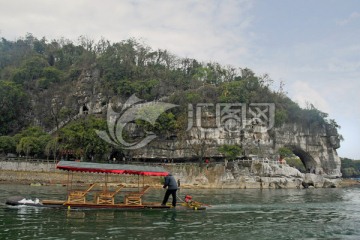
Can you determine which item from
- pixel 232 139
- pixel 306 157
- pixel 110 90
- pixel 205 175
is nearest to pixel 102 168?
pixel 205 175

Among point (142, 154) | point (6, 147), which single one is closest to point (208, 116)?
point (142, 154)

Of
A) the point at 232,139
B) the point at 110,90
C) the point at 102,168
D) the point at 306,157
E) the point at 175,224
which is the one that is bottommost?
the point at 175,224

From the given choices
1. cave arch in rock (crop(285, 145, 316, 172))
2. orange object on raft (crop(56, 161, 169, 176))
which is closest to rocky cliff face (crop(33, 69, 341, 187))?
cave arch in rock (crop(285, 145, 316, 172))

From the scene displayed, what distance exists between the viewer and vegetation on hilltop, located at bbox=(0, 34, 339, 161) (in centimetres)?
5647

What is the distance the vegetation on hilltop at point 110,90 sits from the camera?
185ft

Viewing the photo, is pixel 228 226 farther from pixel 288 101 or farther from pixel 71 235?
pixel 288 101

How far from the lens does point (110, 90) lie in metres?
69.6

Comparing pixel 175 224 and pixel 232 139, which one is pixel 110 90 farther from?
pixel 175 224

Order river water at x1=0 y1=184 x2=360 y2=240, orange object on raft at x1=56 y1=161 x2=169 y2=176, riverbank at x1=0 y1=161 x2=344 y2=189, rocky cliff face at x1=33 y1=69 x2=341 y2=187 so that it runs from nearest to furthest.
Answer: river water at x1=0 y1=184 x2=360 y2=240
orange object on raft at x1=56 y1=161 x2=169 y2=176
riverbank at x1=0 y1=161 x2=344 y2=189
rocky cliff face at x1=33 y1=69 x2=341 y2=187

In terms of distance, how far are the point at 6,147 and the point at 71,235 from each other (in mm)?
49955

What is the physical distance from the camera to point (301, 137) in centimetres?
6812

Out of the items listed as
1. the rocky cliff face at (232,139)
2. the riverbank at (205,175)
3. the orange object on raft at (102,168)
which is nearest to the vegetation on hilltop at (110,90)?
the rocky cliff face at (232,139)

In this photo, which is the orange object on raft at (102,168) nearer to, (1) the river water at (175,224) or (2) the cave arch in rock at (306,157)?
(1) the river water at (175,224)

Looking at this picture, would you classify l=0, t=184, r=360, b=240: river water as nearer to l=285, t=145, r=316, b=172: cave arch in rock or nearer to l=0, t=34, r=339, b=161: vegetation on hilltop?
l=0, t=34, r=339, b=161: vegetation on hilltop
